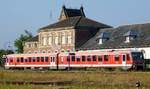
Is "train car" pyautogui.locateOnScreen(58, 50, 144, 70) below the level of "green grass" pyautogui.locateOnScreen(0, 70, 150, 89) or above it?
above

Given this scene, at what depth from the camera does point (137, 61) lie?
180ft

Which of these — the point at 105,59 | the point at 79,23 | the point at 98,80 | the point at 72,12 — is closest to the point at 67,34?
the point at 79,23

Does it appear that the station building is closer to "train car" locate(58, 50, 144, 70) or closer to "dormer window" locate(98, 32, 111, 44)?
"dormer window" locate(98, 32, 111, 44)

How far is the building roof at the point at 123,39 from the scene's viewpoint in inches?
2847

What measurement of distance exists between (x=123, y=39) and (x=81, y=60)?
1755 cm

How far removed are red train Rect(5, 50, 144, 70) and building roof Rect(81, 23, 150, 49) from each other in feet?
42.7

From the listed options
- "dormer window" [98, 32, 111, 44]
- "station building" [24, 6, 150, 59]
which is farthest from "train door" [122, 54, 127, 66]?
"dormer window" [98, 32, 111, 44]

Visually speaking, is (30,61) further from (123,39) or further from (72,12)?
(72,12)

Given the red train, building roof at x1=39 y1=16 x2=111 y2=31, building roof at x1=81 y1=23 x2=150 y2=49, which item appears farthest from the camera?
building roof at x1=39 y1=16 x2=111 y2=31

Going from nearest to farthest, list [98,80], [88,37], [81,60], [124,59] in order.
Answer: [98,80], [124,59], [81,60], [88,37]

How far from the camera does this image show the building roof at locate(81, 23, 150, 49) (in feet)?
237

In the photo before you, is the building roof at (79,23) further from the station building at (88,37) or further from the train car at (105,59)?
the train car at (105,59)

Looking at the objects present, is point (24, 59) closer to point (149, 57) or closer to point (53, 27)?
point (149, 57)

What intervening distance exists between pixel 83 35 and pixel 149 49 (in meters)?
22.4
